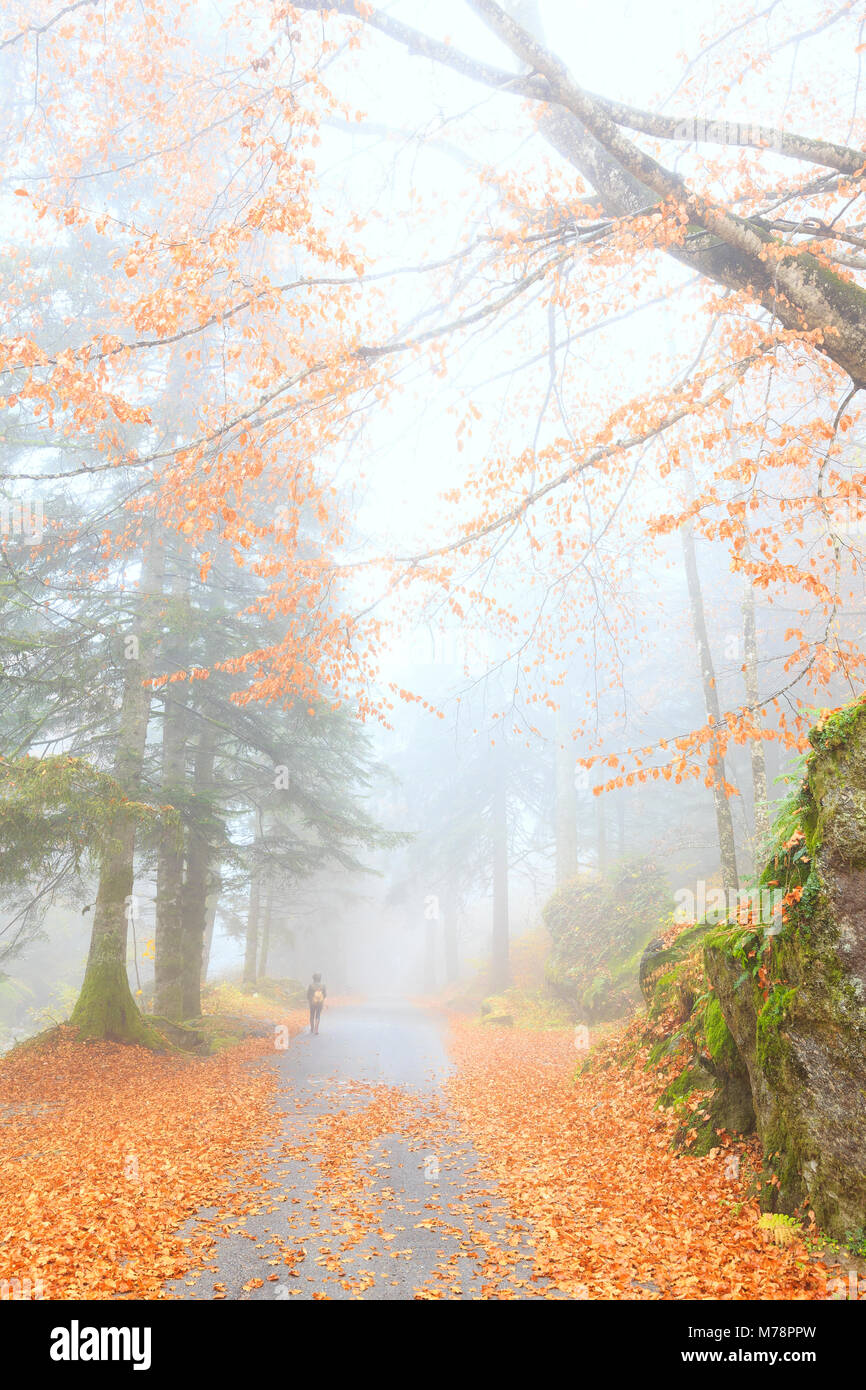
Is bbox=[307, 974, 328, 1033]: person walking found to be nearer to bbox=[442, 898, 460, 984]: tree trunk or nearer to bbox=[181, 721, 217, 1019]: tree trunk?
bbox=[181, 721, 217, 1019]: tree trunk

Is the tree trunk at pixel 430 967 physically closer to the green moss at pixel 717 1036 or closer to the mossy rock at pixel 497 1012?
the mossy rock at pixel 497 1012

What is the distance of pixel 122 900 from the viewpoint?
39.4ft

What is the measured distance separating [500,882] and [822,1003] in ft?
71.3

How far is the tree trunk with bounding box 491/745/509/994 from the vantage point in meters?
24.6

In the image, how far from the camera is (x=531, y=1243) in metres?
5.09

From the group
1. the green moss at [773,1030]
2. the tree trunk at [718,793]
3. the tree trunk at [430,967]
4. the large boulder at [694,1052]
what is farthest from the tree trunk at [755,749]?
the tree trunk at [430,967]

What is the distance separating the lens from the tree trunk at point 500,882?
2456cm

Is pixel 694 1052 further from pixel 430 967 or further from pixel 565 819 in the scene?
pixel 430 967

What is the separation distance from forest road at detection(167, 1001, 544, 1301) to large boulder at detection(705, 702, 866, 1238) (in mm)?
1867

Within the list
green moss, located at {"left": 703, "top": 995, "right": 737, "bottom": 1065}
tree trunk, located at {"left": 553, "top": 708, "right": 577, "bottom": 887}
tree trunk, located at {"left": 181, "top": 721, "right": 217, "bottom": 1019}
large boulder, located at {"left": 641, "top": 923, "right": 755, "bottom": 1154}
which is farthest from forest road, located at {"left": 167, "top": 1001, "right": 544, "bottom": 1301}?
tree trunk, located at {"left": 553, "top": 708, "right": 577, "bottom": 887}

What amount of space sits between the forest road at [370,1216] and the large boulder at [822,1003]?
1867 millimetres
